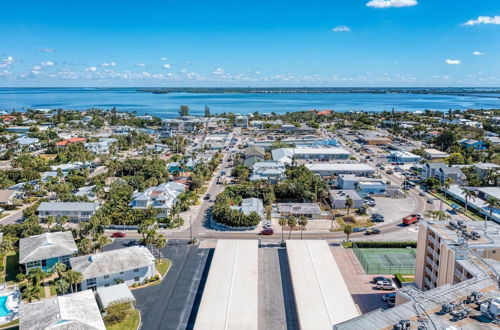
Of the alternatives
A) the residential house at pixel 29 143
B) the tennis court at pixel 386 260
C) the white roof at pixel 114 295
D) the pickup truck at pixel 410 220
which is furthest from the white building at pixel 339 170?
the residential house at pixel 29 143

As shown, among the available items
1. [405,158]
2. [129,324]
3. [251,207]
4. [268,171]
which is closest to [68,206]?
[251,207]

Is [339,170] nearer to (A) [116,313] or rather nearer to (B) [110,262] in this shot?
(B) [110,262]

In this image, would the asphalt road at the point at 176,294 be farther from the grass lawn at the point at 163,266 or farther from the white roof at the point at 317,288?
the white roof at the point at 317,288

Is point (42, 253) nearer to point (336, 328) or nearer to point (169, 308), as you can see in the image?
point (169, 308)

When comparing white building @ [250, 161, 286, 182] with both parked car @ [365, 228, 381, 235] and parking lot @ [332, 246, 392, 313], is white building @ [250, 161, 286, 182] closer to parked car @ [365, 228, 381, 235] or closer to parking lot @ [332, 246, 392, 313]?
parked car @ [365, 228, 381, 235]

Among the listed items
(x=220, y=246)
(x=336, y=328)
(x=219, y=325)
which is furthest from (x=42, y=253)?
(x=336, y=328)
